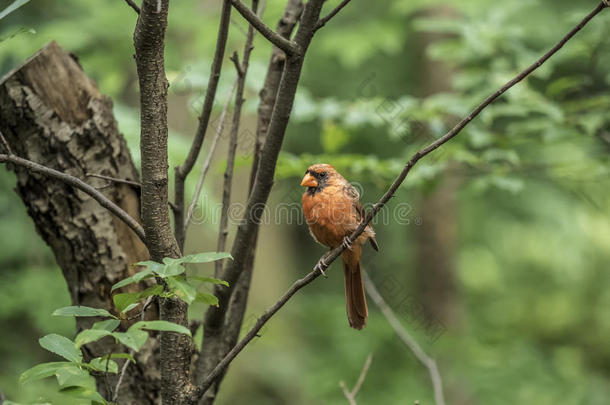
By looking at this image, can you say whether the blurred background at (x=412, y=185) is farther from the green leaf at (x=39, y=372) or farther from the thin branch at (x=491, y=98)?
the thin branch at (x=491, y=98)

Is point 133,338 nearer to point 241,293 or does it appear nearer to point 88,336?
point 88,336

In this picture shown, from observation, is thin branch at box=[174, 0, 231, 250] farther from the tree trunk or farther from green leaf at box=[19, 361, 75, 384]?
green leaf at box=[19, 361, 75, 384]

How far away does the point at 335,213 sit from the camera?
326 cm

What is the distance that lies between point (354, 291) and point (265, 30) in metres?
1.80

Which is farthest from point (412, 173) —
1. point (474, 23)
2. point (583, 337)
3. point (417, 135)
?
point (583, 337)

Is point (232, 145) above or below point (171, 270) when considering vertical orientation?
above

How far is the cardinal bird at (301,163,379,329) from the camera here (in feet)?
10.7

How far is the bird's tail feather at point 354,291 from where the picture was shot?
2.99 meters

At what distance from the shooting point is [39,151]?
2.27m

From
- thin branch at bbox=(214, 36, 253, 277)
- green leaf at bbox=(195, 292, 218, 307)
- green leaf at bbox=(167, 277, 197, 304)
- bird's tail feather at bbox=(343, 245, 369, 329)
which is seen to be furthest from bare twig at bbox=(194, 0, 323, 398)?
bird's tail feather at bbox=(343, 245, 369, 329)

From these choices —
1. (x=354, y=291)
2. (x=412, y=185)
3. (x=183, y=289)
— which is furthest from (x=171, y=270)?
(x=412, y=185)

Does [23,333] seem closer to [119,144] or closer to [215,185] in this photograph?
[215,185]

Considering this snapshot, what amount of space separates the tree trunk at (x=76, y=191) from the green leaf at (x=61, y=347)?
2.66 feet

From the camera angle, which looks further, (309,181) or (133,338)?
(309,181)
